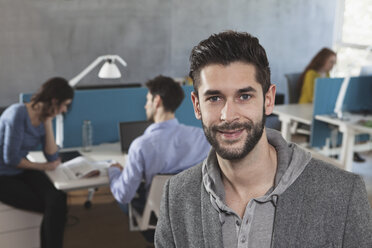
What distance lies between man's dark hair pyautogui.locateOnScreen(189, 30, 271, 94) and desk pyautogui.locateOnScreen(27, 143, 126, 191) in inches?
64.3

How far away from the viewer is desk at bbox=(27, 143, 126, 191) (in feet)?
8.79

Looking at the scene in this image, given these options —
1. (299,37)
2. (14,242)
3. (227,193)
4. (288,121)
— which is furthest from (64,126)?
(299,37)

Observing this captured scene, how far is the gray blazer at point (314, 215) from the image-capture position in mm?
1104

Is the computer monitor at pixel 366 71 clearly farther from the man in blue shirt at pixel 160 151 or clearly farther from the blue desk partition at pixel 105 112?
the man in blue shirt at pixel 160 151

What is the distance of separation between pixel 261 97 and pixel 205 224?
344 millimetres

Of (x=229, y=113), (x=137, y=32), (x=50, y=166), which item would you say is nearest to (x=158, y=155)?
(x=50, y=166)

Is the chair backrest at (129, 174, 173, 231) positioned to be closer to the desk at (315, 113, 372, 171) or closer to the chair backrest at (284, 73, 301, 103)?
the desk at (315, 113, 372, 171)

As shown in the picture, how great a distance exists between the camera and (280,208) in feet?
3.79

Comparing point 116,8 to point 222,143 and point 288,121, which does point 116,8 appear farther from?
point 222,143

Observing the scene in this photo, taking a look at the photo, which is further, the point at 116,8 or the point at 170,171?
the point at 116,8

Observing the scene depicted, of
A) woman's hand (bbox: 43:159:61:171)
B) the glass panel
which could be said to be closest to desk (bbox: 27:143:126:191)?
woman's hand (bbox: 43:159:61:171)

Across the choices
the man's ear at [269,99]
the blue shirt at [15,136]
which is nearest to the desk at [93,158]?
the blue shirt at [15,136]

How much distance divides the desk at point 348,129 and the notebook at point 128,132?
1776 mm

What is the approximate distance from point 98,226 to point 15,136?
3.69 ft
